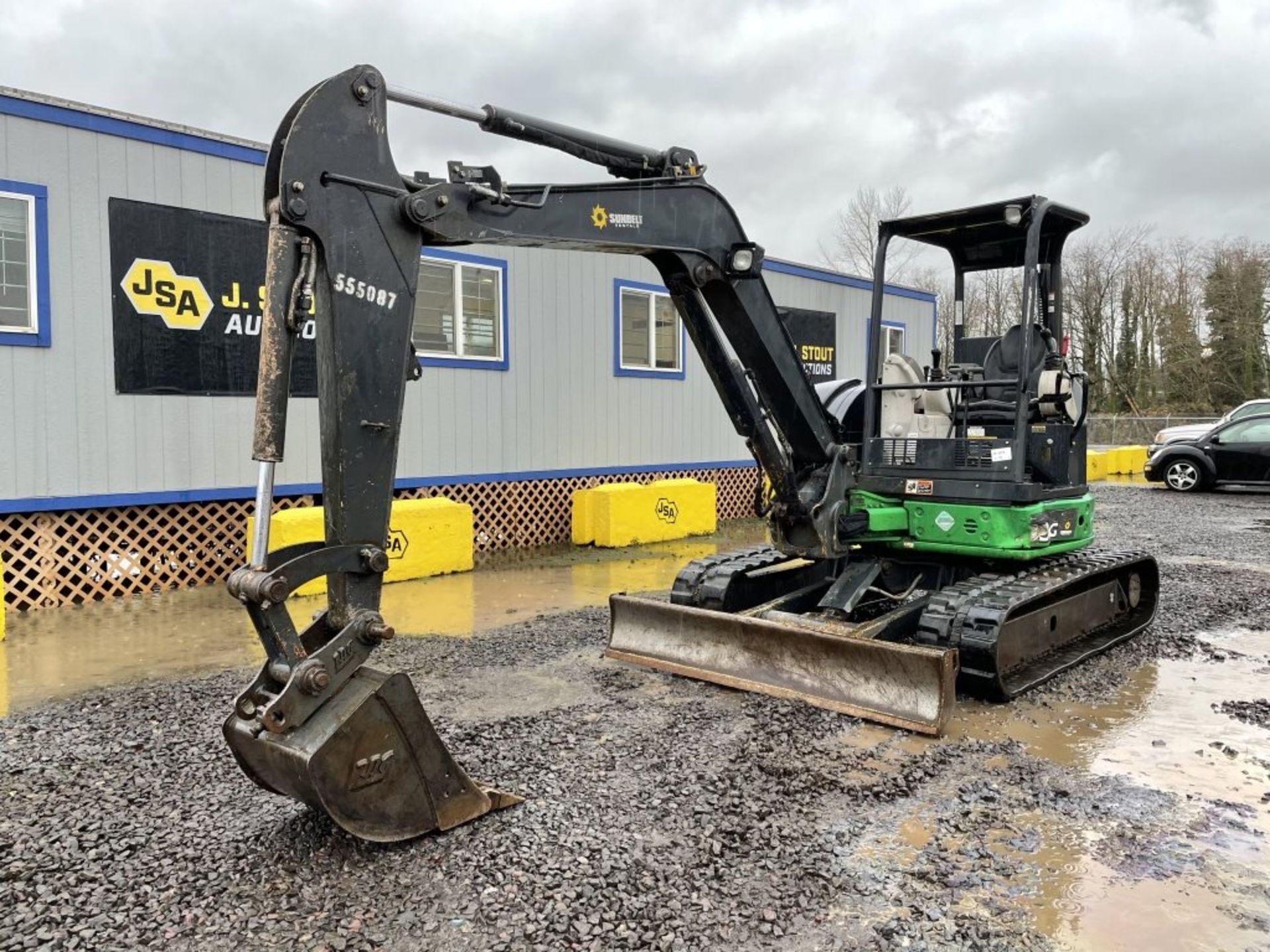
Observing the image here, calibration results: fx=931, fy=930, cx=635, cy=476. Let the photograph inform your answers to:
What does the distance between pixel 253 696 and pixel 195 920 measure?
0.73 m

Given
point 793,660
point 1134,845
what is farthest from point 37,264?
point 1134,845

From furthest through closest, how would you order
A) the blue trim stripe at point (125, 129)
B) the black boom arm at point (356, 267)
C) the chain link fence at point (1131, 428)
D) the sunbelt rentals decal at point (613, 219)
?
the chain link fence at point (1131, 428), the blue trim stripe at point (125, 129), the sunbelt rentals decal at point (613, 219), the black boom arm at point (356, 267)

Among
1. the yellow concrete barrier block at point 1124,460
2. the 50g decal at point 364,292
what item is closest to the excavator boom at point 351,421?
the 50g decal at point 364,292

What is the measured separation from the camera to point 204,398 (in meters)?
8.77

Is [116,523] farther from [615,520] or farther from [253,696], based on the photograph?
[253,696]

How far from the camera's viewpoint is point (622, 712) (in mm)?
5223

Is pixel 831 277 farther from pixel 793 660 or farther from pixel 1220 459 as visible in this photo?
pixel 793 660

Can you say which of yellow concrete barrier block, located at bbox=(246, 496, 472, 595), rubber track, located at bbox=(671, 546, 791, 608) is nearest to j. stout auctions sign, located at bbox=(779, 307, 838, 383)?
yellow concrete barrier block, located at bbox=(246, 496, 472, 595)

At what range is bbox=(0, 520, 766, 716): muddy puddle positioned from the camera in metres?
6.20

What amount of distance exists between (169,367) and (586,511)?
5044 mm

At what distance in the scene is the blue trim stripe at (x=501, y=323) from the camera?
10391mm

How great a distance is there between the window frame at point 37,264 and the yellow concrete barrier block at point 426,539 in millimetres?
2370

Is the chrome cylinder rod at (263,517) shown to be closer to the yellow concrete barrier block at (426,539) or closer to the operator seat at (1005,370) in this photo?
the operator seat at (1005,370)

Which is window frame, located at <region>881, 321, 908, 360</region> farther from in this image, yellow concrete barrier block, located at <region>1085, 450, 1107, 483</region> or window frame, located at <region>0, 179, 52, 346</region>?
window frame, located at <region>0, 179, 52, 346</region>
